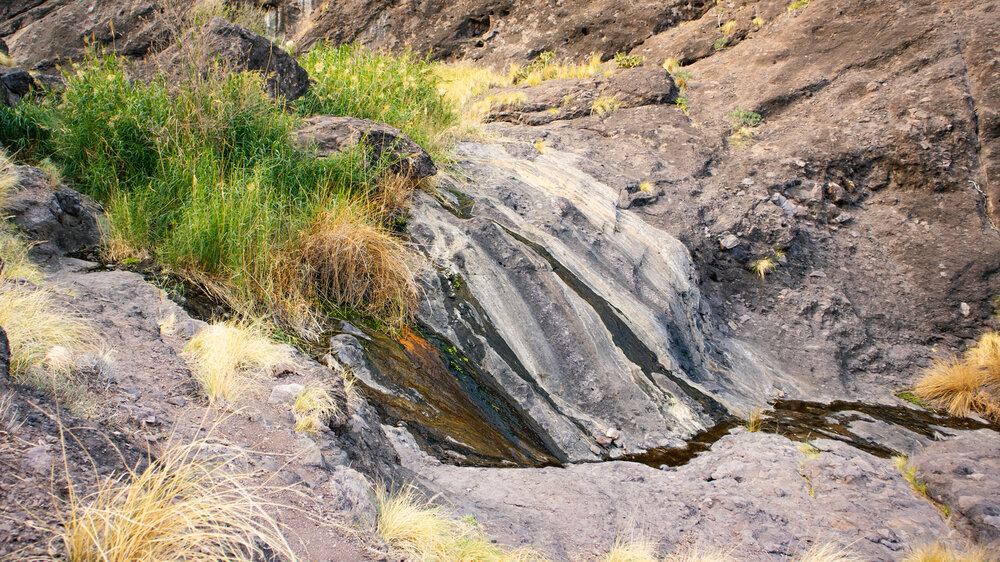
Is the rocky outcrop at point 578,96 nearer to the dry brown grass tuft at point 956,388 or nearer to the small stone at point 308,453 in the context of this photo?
the dry brown grass tuft at point 956,388

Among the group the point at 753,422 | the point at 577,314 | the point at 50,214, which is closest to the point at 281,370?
the point at 50,214

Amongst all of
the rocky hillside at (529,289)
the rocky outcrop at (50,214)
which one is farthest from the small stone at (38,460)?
the rocky outcrop at (50,214)

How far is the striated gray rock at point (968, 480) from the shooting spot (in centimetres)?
365

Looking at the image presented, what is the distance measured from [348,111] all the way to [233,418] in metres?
4.85

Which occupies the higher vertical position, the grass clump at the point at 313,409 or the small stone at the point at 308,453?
the small stone at the point at 308,453

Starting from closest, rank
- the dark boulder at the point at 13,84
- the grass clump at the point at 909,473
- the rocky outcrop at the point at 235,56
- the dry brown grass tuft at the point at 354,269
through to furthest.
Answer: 1. the grass clump at the point at 909,473
2. the dry brown grass tuft at the point at 354,269
3. the dark boulder at the point at 13,84
4. the rocky outcrop at the point at 235,56

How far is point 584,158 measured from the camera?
26.6ft

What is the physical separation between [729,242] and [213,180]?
6.20m

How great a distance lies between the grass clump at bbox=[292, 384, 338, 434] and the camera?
2520 millimetres

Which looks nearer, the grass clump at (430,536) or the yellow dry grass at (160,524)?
the yellow dry grass at (160,524)

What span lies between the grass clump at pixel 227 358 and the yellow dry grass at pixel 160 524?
→ 0.82 m

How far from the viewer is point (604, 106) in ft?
31.6

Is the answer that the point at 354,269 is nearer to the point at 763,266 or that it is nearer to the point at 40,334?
the point at 40,334

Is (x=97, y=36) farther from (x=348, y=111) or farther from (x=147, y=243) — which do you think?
(x=147, y=243)
